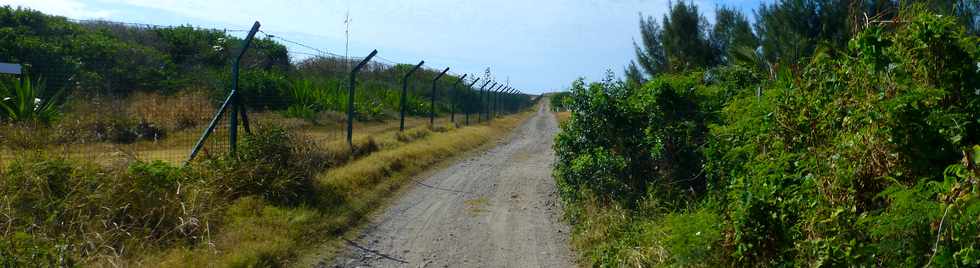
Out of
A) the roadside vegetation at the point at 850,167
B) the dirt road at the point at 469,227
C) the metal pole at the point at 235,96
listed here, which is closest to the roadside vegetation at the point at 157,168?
the metal pole at the point at 235,96

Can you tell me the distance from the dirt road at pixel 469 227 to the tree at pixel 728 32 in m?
4.45

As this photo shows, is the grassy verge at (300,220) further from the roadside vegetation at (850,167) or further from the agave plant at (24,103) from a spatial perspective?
the roadside vegetation at (850,167)

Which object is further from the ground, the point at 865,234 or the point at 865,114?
the point at 865,114

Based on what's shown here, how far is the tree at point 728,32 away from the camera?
1300 cm

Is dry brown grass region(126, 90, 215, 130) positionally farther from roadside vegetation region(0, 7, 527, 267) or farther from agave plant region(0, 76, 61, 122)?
agave plant region(0, 76, 61, 122)

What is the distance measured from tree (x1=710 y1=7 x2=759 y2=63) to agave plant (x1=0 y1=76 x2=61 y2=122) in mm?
10277

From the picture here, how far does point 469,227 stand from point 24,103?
483cm

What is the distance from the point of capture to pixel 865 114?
12.6 ft

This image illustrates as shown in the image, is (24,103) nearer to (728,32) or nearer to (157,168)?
(157,168)

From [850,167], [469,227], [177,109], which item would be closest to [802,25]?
[469,227]

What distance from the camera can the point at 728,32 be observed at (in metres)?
15.1

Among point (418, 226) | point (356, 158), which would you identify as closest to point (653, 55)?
point (356, 158)

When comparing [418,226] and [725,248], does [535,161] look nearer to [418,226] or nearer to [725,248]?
[418,226]

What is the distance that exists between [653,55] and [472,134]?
536 centimetres
